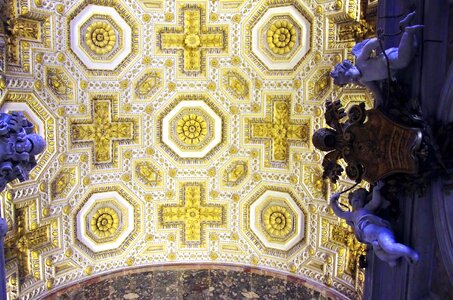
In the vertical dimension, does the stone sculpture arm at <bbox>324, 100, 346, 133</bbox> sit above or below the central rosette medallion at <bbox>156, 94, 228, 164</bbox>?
above

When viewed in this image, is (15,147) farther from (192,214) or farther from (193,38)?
(192,214)

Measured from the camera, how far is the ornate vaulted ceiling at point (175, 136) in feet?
30.6

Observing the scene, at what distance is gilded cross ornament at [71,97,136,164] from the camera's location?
10.5 meters

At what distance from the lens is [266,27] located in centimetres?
1048

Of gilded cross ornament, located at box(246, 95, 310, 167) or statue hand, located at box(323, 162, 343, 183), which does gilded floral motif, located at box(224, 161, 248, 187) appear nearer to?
gilded cross ornament, located at box(246, 95, 310, 167)

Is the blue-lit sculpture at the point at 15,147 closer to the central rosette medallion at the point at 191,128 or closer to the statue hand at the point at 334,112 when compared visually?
the statue hand at the point at 334,112

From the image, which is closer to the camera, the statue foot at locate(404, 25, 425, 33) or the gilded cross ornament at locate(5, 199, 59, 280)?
the statue foot at locate(404, 25, 425, 33)

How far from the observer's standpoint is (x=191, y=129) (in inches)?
453

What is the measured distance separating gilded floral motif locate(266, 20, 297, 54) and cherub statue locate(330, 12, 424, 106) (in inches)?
232

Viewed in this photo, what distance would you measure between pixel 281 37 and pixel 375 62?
6443 mm

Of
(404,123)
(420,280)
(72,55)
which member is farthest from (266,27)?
(420,280)


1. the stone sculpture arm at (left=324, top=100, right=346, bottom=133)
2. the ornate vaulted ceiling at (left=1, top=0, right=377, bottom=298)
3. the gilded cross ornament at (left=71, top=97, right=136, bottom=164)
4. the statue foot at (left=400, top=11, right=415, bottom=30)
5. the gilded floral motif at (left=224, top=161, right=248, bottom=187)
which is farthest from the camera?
the gilded floral motif at (left=224, top=161, right=248, bottom=187)

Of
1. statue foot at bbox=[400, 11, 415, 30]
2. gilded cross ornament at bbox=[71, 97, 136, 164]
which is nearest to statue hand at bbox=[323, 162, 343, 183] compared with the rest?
statue foot at bbox=[400, 11, 415, 30]

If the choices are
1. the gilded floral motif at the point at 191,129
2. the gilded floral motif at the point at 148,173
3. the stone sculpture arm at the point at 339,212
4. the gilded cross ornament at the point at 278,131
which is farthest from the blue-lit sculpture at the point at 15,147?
the gilded cross ornament at the point at 278,131
